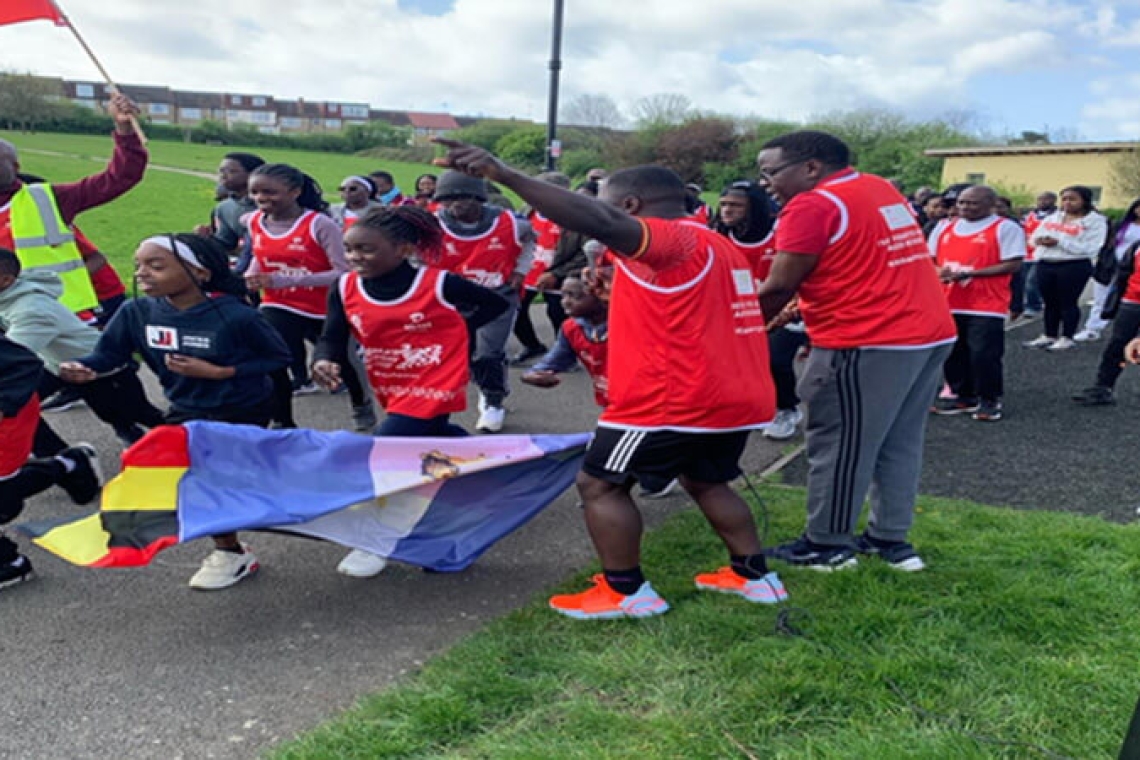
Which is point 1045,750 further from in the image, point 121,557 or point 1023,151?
point 1023,151

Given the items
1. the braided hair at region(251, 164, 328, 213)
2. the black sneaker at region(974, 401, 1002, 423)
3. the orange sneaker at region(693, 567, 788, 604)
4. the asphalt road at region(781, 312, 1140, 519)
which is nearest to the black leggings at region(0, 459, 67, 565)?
the braided hair at region(251, 164, 328, 213)

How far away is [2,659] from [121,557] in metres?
0.59

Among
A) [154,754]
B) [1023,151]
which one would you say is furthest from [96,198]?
[1023,151]

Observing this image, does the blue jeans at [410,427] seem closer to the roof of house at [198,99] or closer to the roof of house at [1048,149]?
the roof of house at [1048,149]

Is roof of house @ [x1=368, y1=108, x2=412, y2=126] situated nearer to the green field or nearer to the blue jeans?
the green field

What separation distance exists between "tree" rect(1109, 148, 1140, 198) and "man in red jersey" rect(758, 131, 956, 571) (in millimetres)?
32672

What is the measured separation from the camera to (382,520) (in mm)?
3986

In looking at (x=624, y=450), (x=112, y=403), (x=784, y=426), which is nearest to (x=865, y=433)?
(x=624, y=450)

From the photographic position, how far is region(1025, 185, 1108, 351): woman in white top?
10297mm

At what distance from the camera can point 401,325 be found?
4609 mm

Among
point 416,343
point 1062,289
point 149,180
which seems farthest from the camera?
point 149,180

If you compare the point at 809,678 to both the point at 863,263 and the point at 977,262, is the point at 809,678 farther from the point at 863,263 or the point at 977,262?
the point at 977,262

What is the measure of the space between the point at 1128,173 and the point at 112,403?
115 feet

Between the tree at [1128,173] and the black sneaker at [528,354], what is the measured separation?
96.4 feet
